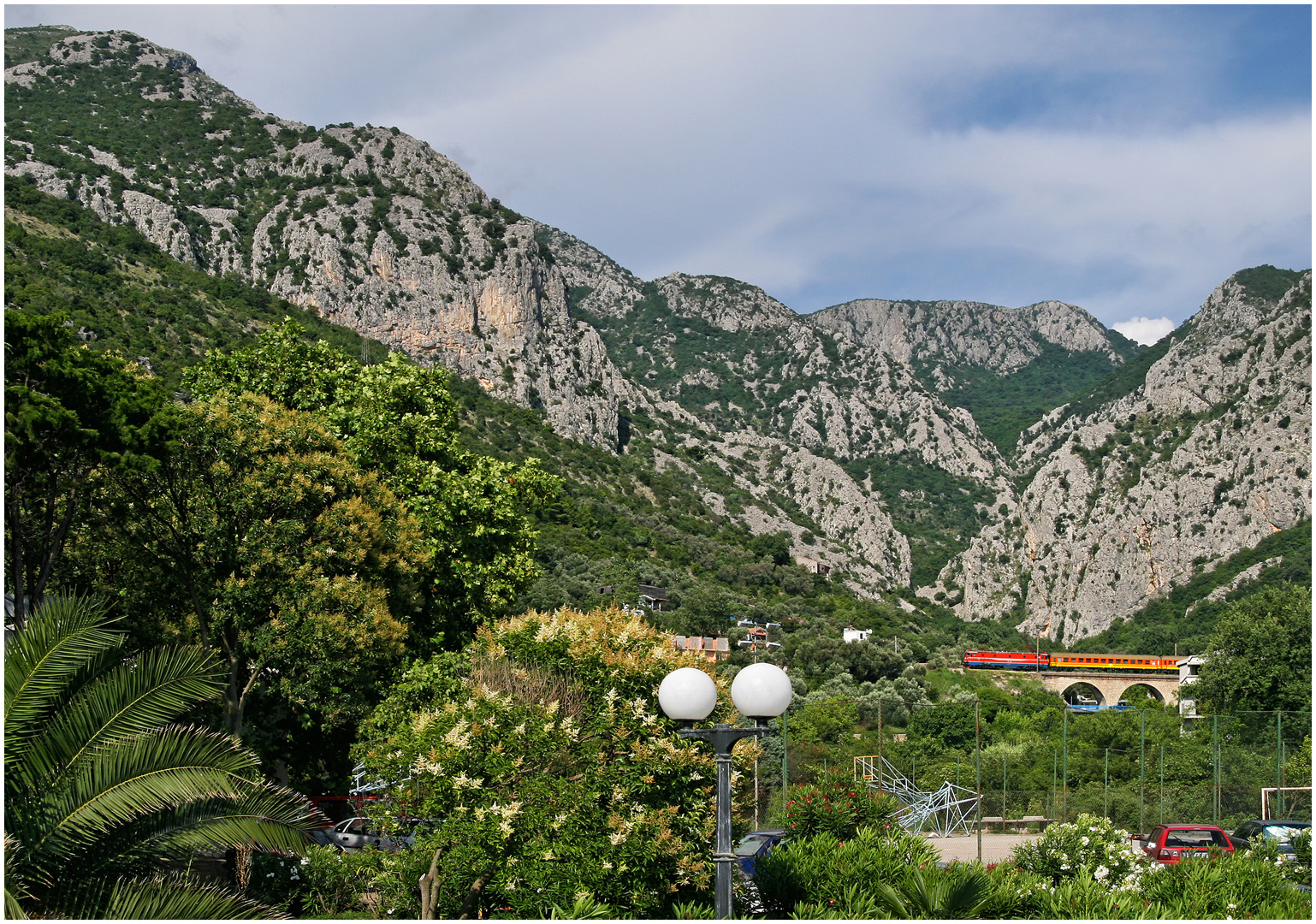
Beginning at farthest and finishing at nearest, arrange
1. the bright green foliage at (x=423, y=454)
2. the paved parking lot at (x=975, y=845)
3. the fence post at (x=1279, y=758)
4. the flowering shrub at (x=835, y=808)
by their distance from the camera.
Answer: the fence post at (x=1279, y=758) → the paved parking lot at (x=975, y=845) → the bright green foliage at (x=423, y=454) → the flowering shrub at (x=835, y=808)

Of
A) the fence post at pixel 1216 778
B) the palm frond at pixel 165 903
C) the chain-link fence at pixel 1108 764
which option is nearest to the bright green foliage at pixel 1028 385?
the chain-link fence at pixel 1108 764

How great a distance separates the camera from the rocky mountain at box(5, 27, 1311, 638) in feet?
256

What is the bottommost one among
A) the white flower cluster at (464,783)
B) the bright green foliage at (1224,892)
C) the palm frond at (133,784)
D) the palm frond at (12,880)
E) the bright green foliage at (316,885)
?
the bright green foliage at (316,885)

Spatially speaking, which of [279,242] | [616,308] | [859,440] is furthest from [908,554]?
[279,242]

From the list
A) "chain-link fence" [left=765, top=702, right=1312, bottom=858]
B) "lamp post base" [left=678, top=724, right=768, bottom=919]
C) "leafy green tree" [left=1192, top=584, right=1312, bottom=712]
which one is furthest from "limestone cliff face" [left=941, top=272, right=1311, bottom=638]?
"lamp post base" [left=678, top=724, right=768, bottom=919]

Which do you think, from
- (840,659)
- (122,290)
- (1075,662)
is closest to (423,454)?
(122,290)

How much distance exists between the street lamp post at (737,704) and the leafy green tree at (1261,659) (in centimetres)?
3793

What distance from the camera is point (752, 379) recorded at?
136000 millimetres

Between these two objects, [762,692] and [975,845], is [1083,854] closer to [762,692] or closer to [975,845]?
[762,692]

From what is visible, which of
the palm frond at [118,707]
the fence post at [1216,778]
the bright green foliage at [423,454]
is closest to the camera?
the palm frond at [118,707]

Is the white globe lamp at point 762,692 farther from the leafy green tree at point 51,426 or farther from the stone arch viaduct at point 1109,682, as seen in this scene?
the stone arch viaduct at point 1109,682

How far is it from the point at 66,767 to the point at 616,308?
147160 mm

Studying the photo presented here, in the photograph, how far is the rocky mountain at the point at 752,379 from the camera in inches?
3076

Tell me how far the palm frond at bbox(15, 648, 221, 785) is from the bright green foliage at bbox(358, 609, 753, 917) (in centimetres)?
208
